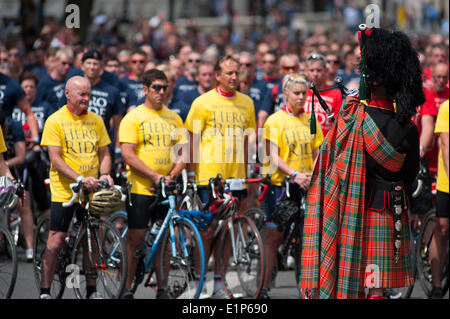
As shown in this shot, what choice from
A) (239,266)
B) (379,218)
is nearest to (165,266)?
(239,266)

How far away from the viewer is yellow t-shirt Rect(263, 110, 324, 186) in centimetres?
828

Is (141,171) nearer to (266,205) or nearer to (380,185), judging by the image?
(266,205)

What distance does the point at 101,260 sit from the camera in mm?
7711

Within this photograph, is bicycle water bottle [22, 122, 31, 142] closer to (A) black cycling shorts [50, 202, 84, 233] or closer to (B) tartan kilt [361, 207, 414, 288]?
(A) black cycling shorts [50, 202, 84, 233]

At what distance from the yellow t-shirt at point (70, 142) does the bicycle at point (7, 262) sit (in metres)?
0.35

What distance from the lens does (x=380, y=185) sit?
5504 millimetres

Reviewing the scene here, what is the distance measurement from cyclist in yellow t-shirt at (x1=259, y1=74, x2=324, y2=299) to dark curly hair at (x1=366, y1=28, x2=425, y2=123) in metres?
2.79

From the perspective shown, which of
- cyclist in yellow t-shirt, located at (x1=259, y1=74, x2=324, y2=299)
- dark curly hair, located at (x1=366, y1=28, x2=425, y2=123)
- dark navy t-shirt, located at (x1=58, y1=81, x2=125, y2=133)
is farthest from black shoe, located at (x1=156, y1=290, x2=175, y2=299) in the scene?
dark curly hair, located at (x1=366, y1=28, x2=425, y2=123)

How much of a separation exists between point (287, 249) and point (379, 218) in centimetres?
293

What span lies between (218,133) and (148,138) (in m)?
0.79

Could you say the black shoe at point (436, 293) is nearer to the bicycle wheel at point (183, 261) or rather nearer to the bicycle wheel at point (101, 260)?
the bicycle wheel at point (183, 261)

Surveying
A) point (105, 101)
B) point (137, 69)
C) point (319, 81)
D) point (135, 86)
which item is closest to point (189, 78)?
point (137, 69)

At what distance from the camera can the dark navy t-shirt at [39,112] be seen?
10.8 meters

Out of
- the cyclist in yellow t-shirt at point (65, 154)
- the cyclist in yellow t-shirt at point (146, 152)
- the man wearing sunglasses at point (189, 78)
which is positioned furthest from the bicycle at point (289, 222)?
the man wearing sunglasses at point (189, 78)
